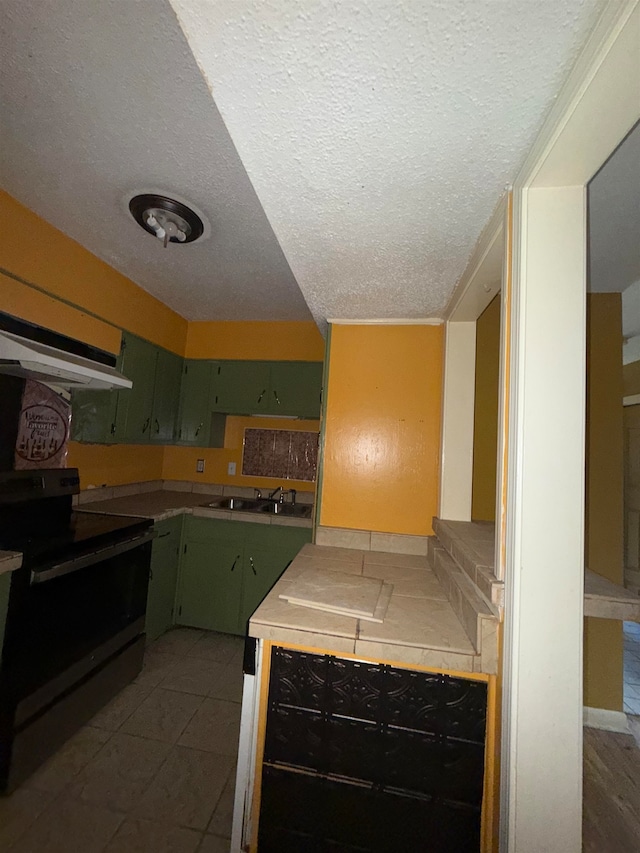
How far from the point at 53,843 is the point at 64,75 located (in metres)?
2.55

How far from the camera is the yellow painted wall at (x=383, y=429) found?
5.74 ft

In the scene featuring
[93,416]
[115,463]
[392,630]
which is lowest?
[392,630]

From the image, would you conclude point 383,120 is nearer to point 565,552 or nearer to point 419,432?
point 565,552

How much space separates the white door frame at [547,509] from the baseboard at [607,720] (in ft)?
5.88

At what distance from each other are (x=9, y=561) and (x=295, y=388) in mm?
2015

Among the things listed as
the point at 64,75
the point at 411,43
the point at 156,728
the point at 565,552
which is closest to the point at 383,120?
the point at 411,43

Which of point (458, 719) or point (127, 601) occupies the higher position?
point (458, 719)

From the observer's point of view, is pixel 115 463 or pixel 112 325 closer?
pixel 112 325

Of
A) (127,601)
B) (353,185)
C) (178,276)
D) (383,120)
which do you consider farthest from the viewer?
(178,276)

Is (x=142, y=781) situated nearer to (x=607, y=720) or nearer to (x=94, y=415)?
(x=94, y=415)

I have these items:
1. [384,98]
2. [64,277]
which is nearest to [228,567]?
[64,277]

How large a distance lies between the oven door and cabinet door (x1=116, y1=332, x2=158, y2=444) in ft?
2.71

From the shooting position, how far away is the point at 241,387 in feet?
9.68

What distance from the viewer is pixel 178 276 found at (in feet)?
7.78
